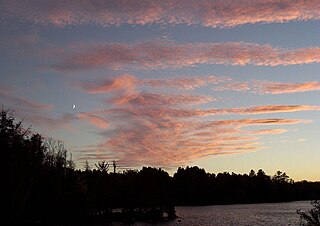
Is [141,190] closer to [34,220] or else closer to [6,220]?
[34,220]

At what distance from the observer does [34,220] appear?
65188 millimetres

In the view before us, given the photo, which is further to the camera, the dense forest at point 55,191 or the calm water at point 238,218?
the calm water at point 238,218

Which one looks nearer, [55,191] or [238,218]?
[55,191]

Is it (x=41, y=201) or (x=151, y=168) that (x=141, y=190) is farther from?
(x=151, y=168)

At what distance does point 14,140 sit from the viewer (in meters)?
53.4

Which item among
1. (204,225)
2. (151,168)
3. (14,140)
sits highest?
(151,168)

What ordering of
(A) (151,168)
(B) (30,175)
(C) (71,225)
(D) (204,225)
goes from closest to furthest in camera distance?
1. (B) (30,175)
2. (C) (71,225)
3. (D) (204,225)
4. (A) (151,168)

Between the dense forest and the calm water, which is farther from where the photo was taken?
the calm water

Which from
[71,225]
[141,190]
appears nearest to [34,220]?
[71,225]

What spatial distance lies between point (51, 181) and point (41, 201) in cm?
354

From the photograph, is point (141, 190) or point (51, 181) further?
point (141, 190)

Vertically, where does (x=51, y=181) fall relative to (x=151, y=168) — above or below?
below

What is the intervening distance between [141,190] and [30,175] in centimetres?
5811

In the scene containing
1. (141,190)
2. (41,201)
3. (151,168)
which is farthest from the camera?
(151,168)
